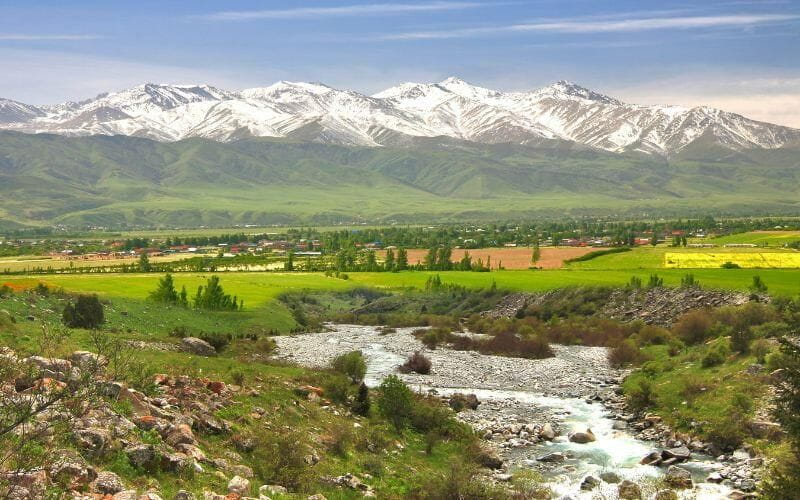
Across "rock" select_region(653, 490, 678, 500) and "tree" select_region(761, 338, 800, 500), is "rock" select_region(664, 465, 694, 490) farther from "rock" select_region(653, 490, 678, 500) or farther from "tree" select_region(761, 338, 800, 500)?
"tree" select_region(761, 338, 800, 500)

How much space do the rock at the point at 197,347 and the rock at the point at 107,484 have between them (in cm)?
3046

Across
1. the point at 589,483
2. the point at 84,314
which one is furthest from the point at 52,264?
the point at 589,483

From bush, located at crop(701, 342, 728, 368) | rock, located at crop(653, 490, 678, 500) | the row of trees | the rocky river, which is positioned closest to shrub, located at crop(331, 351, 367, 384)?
the rocky river

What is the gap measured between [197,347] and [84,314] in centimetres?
989

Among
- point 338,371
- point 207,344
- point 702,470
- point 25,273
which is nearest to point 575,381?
point 338,371

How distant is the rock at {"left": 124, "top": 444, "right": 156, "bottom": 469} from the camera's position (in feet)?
68.2

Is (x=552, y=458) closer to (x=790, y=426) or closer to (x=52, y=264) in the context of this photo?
(x=790, y=426)

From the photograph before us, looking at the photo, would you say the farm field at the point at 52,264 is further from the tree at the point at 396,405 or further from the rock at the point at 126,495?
the rock at the point at 126,495

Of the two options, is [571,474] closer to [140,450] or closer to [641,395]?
[641,395]

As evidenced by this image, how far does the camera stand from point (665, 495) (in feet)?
88.5

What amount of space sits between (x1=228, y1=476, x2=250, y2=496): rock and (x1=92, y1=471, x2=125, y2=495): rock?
3.25 m

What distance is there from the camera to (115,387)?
24281 millimetres

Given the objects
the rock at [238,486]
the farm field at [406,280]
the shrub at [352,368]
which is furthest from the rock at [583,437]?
the farm field at [406,280]

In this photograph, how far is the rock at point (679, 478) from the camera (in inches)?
1125
